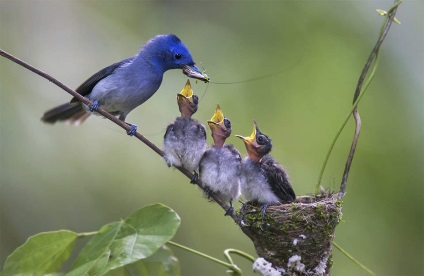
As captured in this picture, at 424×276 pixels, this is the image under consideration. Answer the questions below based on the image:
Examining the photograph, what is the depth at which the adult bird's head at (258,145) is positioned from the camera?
3504 millimetres

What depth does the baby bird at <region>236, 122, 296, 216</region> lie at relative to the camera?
337 centimetres

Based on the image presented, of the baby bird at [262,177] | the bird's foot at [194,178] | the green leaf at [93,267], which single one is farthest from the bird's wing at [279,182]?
the green leaf at [93,267]

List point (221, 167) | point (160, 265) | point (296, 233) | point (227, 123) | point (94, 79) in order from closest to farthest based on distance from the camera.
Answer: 1. point (160, 265)
2. point (296, 233)
3. point (221, 167)
4. point (227, 123)
5. point (94, 79)

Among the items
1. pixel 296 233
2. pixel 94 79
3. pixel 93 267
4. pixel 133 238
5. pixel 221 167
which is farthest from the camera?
pixel 94 79

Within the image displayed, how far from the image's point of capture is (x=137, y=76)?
3666mm

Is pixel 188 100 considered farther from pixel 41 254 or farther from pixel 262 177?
pixel 41 254

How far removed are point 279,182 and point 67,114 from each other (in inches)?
54.7

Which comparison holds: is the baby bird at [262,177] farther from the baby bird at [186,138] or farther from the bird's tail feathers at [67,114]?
the bird's tail feathers at [67,114]

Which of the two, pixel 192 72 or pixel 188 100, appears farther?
pixel 192 72

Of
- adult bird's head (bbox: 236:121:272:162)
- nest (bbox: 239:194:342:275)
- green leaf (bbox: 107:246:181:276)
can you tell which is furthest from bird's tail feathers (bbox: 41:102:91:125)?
green leaf (bbox: 107:246:181:276)

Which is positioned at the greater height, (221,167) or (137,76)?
(137,76)

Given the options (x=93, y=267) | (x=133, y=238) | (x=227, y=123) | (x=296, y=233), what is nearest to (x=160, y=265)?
(x=133, y=238)

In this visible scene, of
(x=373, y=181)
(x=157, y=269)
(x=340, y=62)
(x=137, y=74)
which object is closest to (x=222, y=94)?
(x=340, y=62)

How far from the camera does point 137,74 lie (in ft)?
12.1
